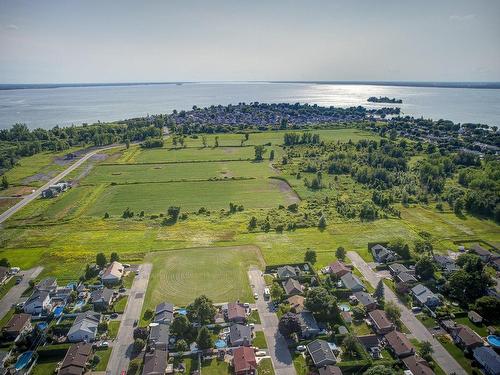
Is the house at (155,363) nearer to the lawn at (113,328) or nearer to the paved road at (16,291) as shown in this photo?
the lawn at (113,328)

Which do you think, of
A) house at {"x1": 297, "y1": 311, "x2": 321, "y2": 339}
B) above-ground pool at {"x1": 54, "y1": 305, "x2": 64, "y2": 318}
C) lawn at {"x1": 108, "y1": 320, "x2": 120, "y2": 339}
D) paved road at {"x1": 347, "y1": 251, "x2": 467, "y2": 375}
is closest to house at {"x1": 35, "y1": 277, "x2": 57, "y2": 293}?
above-ground pool at {"x1": 54, "y1": 305, "x2": 64, "y2": 318}

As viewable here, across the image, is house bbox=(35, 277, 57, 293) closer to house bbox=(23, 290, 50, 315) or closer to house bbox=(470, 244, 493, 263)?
house bbox=(23, 290, 50, 315)

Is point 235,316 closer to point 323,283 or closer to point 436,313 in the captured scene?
point 323,283

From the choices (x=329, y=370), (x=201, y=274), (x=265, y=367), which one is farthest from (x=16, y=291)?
(x=329, y=370)

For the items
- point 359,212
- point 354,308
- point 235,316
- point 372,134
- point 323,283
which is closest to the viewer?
point 235,316

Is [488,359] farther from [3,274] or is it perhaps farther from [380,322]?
[3,274]

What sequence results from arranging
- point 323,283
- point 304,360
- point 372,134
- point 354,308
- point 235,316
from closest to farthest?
point 304,360 < point 235,316 < point 354,308 < point 323,283 < point 372,134

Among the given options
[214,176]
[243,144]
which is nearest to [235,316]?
[214,176]
